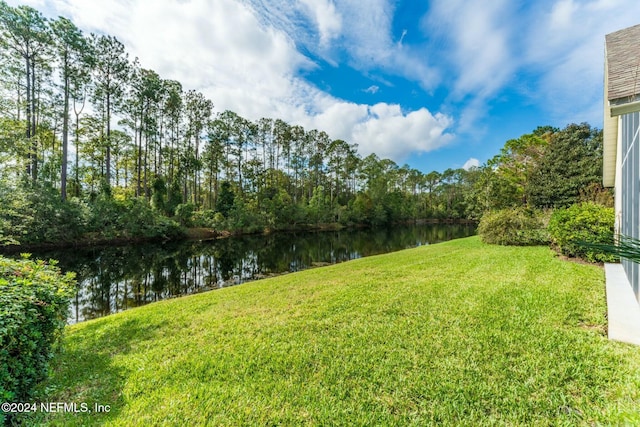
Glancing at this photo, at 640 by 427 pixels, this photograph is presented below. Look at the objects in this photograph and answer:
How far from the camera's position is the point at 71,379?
111 inches

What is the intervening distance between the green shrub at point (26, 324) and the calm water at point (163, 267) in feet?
14.5

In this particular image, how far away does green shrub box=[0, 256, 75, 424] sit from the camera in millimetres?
1924

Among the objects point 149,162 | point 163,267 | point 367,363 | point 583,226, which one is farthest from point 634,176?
point 149,162

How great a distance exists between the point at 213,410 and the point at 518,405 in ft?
8.93

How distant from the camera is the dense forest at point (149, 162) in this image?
48.1 ft

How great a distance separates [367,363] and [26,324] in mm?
3211

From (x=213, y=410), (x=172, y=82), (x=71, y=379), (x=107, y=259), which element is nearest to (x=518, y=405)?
(x=213, y=410)

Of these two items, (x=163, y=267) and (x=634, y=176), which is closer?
(x=634, y=176)

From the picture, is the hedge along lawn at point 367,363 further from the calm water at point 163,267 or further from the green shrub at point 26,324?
the calm water at point 163,267

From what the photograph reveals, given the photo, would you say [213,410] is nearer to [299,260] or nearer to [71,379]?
[71,379]

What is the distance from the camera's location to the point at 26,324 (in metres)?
2.07

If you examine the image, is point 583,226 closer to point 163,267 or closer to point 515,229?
point 515,229

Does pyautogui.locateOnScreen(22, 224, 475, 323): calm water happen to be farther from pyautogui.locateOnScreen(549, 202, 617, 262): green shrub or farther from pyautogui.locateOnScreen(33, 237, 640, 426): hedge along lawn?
pyautogui.locateOnScreen(549, 202, 617, 262): green shrub

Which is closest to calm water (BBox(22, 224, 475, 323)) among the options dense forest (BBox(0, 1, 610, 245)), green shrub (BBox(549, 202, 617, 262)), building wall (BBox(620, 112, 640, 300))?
dense forest (BBox(0, 1, 610, 245))
